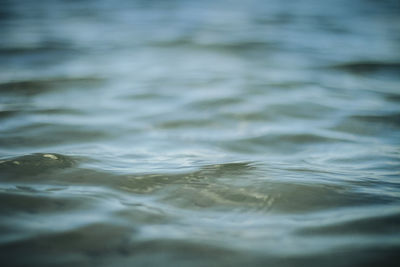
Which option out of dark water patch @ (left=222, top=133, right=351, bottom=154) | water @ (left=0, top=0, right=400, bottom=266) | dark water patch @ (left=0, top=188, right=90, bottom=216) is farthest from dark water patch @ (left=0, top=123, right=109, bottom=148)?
dark water patch @ (left=222, top=133, right=351, bottom=154)

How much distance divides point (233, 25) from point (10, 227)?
6.22 metres

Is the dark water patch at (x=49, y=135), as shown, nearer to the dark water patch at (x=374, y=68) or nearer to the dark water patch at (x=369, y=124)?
the dark water patch at (x=369, y=124)

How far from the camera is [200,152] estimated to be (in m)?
1.95

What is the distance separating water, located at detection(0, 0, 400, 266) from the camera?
1047 mm

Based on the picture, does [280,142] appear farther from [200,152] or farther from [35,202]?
[35,202]

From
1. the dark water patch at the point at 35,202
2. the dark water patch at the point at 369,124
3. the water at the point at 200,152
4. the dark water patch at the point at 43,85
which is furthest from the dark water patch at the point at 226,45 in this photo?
the dark water patch at the point at 35,202

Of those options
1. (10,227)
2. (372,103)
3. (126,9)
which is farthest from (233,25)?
(10,227)

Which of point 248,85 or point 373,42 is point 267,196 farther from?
point 373,42

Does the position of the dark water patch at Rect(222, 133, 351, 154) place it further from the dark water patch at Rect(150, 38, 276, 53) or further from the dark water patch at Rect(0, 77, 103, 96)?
the dark water patch at Rect(150, 38, 276, 53)

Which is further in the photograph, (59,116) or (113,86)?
(113,86)

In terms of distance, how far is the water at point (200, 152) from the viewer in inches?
41.2

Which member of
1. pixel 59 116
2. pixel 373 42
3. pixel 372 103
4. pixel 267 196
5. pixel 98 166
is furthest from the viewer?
pixel 373 42

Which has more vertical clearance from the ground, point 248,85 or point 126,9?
point 126,9

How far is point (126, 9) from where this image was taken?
830cm
